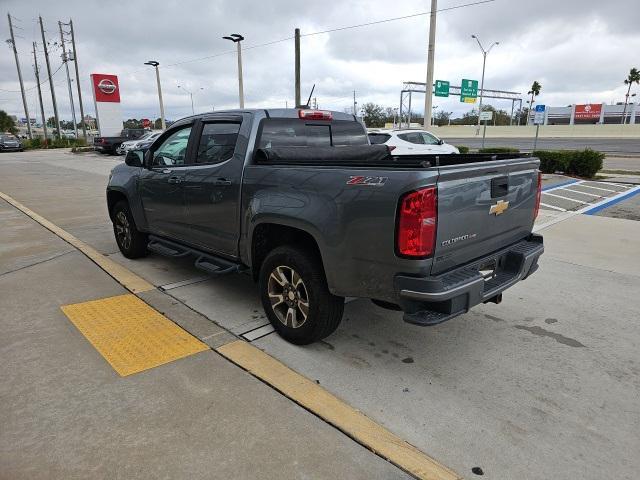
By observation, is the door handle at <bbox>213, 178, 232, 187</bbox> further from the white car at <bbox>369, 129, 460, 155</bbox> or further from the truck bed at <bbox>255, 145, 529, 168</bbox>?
the white car at <bbox>369, 129, 460, 155</bbox>

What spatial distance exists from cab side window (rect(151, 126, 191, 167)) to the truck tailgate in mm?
2877

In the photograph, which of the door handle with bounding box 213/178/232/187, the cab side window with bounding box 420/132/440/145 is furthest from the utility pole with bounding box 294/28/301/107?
the door handle with bounding box 213/178/232/187

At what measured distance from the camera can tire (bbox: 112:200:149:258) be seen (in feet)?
18.4

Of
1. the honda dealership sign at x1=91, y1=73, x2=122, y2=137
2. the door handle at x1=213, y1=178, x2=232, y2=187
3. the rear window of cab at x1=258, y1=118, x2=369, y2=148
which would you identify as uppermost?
the honda dealership sign at x1=91, y1=73, x2=122, y2=137

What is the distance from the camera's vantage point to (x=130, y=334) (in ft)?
12.0

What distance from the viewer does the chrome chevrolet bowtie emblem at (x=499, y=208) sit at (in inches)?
121

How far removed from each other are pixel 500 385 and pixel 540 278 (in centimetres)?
250

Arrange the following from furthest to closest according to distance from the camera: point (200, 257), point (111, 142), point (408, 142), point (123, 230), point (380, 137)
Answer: point (111, 142), point (408, 142), point (380, 137), point (123, 230), point (200, 257)

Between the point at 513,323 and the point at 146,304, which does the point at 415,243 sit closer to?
the point at 513,323

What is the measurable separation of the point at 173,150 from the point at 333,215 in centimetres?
262

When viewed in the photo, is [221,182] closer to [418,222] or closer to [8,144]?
[418,222]

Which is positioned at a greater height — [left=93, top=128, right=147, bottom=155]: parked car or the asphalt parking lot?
[left=93, top=128, right=147, bottom=155]: parked car

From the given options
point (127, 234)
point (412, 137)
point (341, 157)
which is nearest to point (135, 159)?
point (127, 234)

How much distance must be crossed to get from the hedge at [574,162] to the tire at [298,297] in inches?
533
